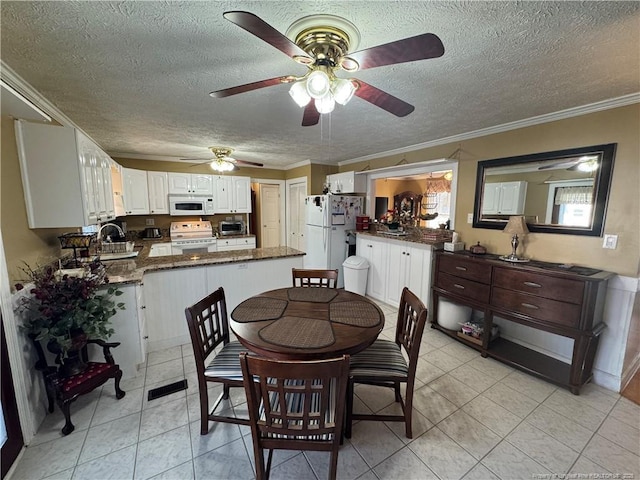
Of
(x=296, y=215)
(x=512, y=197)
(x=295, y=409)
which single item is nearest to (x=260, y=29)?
(x=295, y=409)

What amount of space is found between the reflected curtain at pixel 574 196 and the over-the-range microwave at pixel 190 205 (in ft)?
16.7

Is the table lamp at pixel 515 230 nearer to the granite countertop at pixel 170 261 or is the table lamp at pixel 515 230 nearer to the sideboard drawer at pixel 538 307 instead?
the sideboard drawer at pixel 538 307

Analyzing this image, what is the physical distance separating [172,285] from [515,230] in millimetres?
3397

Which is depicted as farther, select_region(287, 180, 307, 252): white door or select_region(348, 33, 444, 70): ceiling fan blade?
select_region(287, 180, 307, 252): white door

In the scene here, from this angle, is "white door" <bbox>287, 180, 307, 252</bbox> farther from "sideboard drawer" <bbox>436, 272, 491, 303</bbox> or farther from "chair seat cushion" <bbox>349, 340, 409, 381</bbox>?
"chair seat cushion" <bbox>349, 340, 409, 381</bbox>

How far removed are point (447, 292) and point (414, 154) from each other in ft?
6.57

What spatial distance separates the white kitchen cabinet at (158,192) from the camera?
4.57 m

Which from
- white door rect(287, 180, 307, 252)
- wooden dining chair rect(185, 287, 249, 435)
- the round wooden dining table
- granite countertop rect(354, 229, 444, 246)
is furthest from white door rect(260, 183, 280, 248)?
wooden dining chair rect(185, 287, 249, 435)

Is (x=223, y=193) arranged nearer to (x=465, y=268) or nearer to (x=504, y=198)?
(x=465, y=268)

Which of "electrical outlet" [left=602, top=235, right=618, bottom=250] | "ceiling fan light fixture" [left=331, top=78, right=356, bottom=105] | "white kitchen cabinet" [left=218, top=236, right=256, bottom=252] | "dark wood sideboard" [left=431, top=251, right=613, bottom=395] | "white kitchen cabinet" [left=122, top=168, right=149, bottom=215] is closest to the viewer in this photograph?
"ceiling fan light fixture" [left=331, top=78, right=356, bottom=105]

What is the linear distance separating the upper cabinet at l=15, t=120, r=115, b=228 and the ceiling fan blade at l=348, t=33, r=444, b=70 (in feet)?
6.86

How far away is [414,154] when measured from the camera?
12.4ft

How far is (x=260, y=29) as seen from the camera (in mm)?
934

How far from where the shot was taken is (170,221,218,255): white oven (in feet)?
15.2
